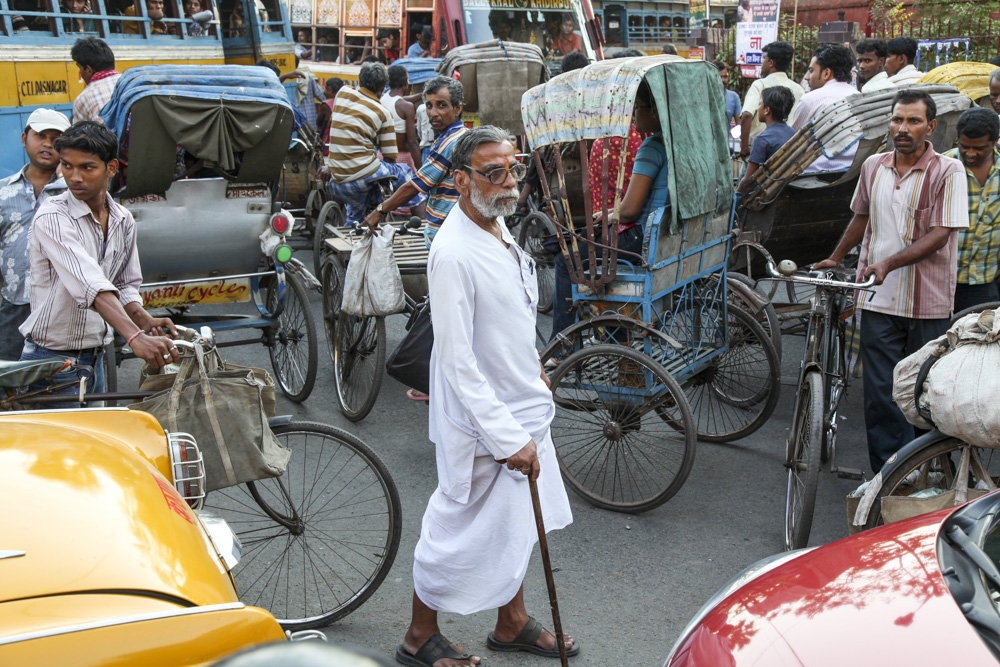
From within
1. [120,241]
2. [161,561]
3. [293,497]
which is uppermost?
[120,241]

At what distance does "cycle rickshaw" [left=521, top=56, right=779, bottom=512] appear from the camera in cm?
423

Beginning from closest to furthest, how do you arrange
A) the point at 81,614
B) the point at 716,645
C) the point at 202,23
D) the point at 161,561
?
the point at 81,614, the point at 161,561, the point at 716,645, the point at 202,23

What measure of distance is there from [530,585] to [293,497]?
3.48 feet

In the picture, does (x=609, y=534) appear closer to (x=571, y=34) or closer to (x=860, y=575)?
(x=860, y=575)

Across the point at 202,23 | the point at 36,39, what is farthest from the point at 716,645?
the point at 202,23

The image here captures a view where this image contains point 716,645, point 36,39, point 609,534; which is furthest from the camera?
point 36,39

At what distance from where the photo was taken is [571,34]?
1276 cm

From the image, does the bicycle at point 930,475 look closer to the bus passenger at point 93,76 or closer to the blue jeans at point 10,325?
the blue jeans at point 10,325

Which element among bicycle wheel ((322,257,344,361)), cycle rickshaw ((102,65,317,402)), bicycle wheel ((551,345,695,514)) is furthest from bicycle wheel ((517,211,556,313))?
bicycle wheel ((551,345,695,514))

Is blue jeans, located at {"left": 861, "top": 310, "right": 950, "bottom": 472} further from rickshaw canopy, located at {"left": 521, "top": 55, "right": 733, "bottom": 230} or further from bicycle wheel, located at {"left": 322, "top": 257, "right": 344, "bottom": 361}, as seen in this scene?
bicycle wheel, located at {"left": 322, "top": 257, "right": 344, "bottom": 361}

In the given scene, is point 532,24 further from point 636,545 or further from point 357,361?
point 636,545

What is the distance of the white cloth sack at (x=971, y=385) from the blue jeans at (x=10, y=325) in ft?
12.8

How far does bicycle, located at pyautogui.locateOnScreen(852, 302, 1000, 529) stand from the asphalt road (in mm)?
729

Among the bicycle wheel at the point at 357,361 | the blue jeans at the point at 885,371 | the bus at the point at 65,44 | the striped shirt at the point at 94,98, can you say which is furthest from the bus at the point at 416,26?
the blue jeans at the point at 885,371
